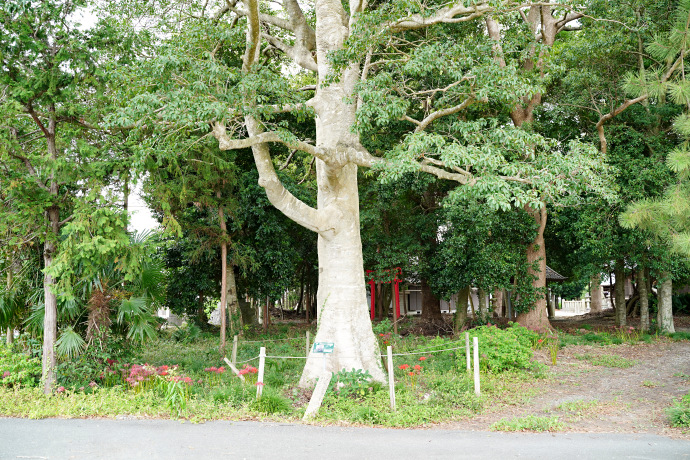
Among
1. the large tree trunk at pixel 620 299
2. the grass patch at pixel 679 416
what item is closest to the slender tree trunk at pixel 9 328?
the grass patch at pixel 679 416

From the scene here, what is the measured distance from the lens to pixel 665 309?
16484mm

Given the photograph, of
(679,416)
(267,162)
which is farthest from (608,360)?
(267,162)

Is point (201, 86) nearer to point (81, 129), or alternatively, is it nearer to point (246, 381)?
point (81, 129)

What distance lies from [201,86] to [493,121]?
517 cm

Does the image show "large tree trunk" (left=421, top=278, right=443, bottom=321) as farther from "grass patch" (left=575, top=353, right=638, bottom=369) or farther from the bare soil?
"grass patch" (left=575, top=353, right=638, bottom=369)

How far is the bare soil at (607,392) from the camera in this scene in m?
7.72

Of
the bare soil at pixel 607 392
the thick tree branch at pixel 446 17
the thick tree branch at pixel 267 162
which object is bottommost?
the bare soil at pixel 607 392

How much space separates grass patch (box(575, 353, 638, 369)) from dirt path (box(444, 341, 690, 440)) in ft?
0.07

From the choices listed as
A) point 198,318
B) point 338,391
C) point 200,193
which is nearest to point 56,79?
point 200,193

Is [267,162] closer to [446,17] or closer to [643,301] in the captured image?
[446,17]

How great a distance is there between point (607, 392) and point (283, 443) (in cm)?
683

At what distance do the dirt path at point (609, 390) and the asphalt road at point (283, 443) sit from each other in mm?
795

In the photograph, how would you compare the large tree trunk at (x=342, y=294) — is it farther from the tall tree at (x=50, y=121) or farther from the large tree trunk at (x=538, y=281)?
the large tree trunk at (x=538, y=281)

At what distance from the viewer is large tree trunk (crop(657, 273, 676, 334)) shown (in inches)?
640
